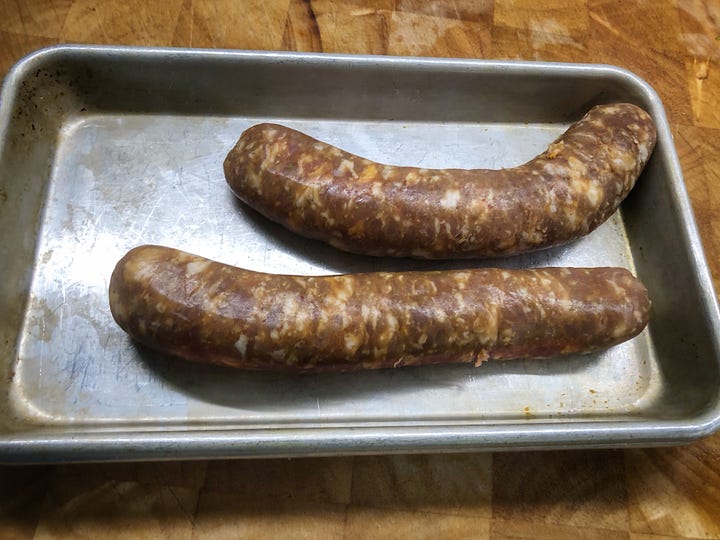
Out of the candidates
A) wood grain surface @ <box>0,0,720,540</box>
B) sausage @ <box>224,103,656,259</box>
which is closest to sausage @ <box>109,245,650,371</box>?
sausage @ <box>224,103,656,259</box>

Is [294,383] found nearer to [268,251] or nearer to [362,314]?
[362,314]

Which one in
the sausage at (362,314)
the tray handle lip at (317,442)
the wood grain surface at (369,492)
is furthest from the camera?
the wood grain surface at (369,492)

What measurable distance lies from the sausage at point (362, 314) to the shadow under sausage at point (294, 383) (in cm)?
14

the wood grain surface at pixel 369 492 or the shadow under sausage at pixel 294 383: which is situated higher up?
the shadow under sausage at pixel 294 383

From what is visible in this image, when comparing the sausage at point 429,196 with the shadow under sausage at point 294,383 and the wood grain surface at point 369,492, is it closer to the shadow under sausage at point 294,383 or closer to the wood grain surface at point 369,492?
the shadow under sausage at point 294,383

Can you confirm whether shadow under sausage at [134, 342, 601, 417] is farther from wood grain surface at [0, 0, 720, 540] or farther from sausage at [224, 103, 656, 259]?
sausage at [224, 103, 656, 259]

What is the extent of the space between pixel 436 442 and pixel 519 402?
0.46m

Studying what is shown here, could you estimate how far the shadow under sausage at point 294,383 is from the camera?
71.4 inches

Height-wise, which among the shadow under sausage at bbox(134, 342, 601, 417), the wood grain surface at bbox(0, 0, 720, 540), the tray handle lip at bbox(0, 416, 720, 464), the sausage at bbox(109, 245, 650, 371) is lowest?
the wood grain surface at bbox(0, 0, 720, 540)

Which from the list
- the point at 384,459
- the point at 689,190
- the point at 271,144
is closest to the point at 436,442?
the point at 384,459

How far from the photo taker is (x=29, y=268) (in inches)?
75.6

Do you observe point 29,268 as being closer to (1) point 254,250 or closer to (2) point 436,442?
(1) point 254,250

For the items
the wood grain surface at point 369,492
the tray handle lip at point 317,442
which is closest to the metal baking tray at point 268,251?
the tray handle lip at point 317,442

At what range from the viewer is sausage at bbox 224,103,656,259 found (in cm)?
180
